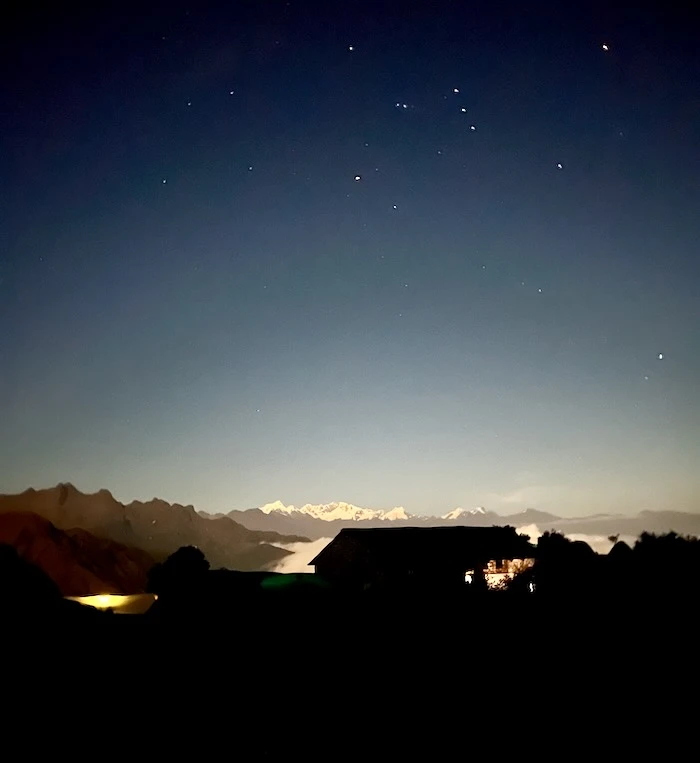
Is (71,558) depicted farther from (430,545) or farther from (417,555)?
(430,545)

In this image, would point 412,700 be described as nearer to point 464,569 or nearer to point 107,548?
point 464,569

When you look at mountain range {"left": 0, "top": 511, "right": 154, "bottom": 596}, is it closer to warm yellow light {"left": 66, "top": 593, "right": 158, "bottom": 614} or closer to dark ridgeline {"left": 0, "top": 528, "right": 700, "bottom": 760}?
warm yellow light {"left": 66, "top": 593, "right": 158, "bottom": 614}

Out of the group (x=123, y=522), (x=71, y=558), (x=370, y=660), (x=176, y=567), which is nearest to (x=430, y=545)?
(x=176, y=567)

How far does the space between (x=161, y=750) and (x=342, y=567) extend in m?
33.4

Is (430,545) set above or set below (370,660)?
below

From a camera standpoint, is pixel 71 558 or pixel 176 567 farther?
pixel 71 558

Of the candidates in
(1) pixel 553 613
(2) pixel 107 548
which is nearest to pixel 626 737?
(1) pixel 553 613

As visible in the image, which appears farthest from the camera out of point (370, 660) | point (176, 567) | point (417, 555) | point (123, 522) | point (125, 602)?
point (123, 522)

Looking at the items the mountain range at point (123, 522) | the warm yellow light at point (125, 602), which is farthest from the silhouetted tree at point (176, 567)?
the mountain range at point (123, 522)

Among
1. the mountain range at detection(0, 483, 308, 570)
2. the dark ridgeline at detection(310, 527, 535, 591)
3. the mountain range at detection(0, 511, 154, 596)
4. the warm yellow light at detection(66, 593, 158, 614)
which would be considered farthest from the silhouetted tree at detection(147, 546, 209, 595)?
the mountain range at detection(0, 483, 308, 570)

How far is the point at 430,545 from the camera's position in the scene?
41000 millimetres

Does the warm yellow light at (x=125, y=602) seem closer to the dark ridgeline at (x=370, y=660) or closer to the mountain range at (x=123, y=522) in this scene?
the dark ridgeline at (x=370, y=660)

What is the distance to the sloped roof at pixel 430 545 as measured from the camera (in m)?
39.9

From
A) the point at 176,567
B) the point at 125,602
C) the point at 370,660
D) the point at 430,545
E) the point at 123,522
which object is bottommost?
the point at 123,522
